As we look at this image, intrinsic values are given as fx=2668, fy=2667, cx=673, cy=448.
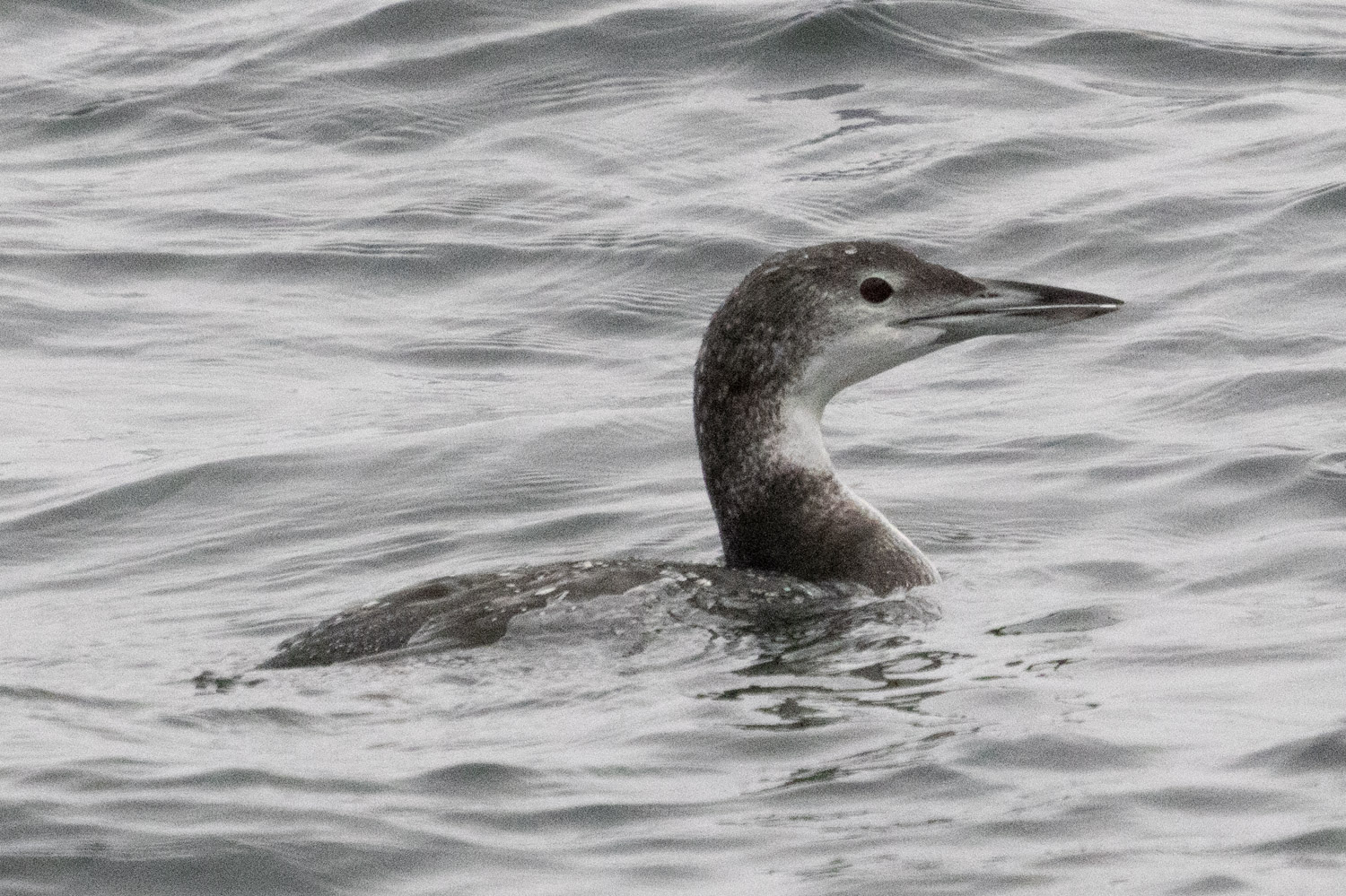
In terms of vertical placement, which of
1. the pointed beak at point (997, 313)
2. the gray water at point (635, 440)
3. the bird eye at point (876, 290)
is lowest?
the gray water at point (635, 440)

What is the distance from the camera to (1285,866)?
4.50 meters

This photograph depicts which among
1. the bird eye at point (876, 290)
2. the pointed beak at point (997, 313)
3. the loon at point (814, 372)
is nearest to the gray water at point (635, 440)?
the loon at point (814, 372)

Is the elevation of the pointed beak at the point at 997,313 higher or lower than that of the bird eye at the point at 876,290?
lower

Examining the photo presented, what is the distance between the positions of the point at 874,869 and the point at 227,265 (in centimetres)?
720

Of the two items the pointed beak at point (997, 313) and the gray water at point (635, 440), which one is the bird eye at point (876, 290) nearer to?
the pointed beak at point (997, 313)

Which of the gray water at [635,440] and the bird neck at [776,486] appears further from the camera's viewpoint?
the bird neck at [776,486]

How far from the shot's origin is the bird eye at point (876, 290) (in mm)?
6938

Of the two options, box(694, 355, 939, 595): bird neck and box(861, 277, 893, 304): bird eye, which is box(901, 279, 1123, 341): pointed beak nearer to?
box(861, 277, 893, 304): bird eye

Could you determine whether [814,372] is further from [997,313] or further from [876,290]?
[997,313]

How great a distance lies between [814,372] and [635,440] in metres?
1.98

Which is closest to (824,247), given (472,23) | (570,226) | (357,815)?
(357,815)

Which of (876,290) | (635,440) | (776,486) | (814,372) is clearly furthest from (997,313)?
(635,440)

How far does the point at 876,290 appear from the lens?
6949 mm

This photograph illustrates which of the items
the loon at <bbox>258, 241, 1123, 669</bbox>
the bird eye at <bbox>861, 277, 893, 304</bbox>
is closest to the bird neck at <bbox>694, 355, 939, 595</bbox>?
the loon at <bbox>258, 241, 1123, 669</bbox>
